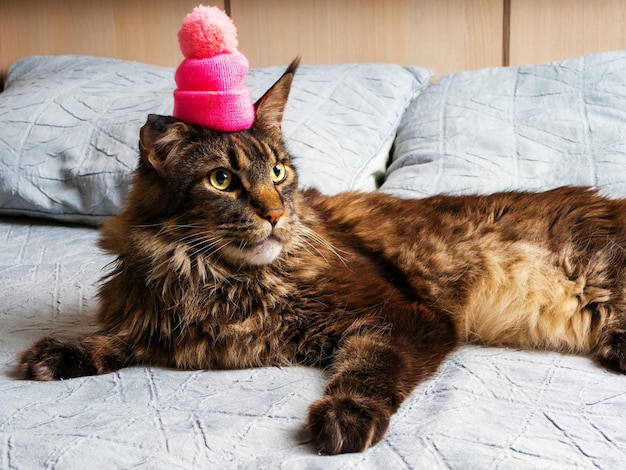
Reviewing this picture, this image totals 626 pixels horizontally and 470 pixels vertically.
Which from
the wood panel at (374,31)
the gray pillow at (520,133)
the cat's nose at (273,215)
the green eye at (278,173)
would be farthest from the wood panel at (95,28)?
the cat's nose at (273,215)

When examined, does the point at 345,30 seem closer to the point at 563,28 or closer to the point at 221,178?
the point at 563,28

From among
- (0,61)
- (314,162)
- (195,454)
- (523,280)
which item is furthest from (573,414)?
(0,61)

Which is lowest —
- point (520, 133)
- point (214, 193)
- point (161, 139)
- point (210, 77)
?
point (520, 133)

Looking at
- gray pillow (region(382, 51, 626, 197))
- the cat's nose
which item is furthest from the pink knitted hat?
gray pillow (region(382, 51, 626, 197))

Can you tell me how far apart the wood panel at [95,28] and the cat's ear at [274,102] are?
1.98 metres

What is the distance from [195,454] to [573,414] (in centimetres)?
70

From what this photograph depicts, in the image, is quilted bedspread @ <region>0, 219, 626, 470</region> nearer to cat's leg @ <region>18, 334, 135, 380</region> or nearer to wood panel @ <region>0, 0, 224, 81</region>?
cat's leg @ <region>18, 334, 135, 380</region>

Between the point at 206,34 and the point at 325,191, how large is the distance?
106cm

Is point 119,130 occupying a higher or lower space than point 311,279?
higher

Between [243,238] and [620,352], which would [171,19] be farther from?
[620,352]

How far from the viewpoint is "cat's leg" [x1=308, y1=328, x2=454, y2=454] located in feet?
4.06

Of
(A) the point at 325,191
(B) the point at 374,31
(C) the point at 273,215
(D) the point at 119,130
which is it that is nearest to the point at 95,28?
(D) the point at 119,130

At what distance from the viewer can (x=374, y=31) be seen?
135 inches

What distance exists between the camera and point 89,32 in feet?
12.1
